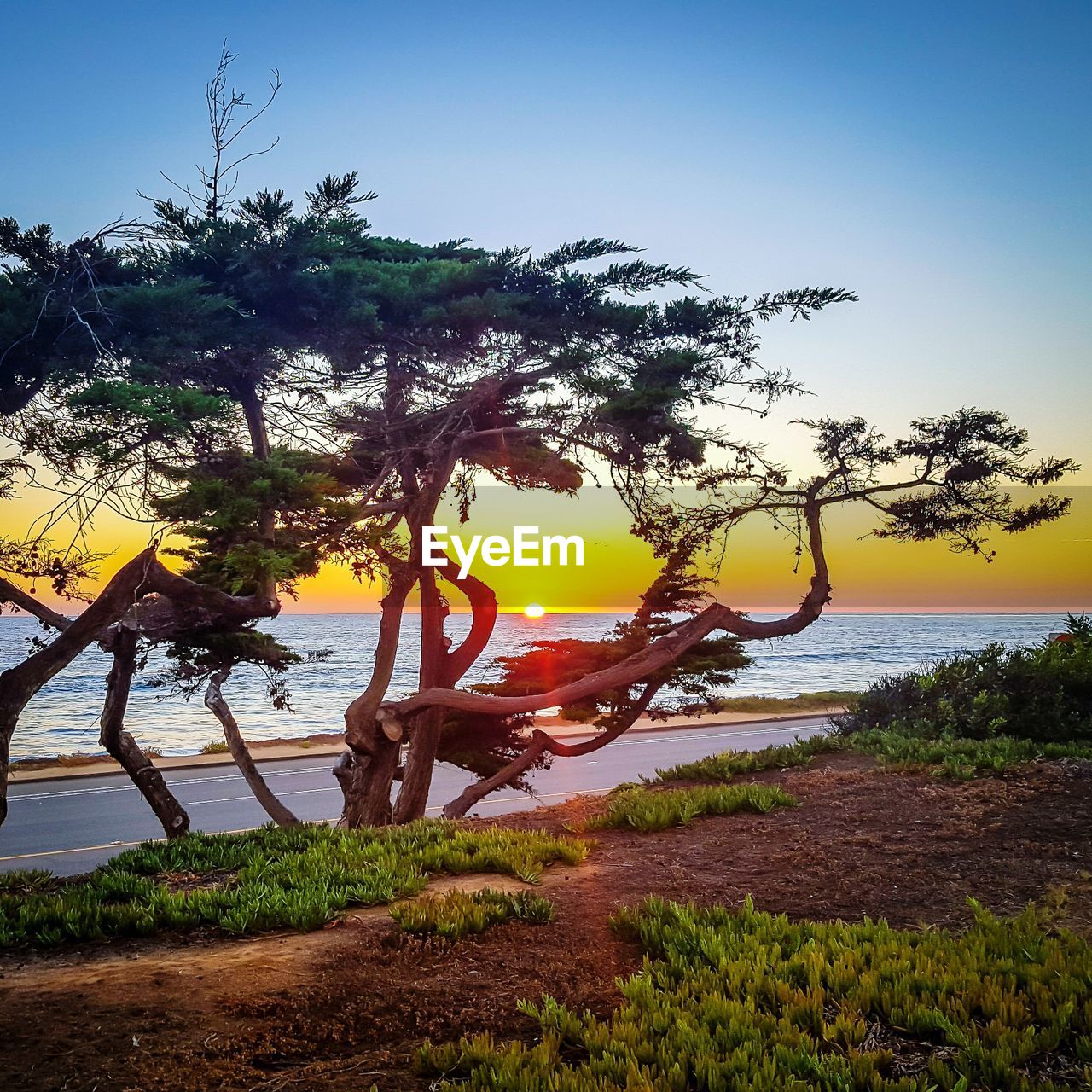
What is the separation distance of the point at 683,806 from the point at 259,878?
14.2 feet

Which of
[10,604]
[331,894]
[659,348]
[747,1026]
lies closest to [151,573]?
[10,604]

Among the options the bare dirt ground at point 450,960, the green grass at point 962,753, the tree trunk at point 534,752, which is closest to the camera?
the bare dirt ground at point 450,960

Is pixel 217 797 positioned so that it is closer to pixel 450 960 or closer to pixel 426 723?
pixel 426 723

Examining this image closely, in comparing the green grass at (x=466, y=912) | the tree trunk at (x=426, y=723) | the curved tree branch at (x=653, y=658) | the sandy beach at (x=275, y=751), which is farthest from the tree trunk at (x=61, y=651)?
the sandy beach at (x=275, y=751)

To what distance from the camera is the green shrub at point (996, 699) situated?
13516 millimetres

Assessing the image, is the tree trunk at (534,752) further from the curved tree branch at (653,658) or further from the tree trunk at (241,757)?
the tree trunk at (241,757)

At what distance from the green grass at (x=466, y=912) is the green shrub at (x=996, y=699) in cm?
862

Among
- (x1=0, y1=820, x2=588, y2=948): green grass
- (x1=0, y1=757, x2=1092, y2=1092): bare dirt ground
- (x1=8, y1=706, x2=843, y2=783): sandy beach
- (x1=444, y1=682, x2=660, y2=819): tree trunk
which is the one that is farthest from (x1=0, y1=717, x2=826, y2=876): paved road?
(x1=0, y1=757, x2=1092, y2=1092): bare dirt ground

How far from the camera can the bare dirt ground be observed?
409 cm

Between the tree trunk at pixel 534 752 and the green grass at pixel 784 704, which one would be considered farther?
the green grass at pixel 784 704

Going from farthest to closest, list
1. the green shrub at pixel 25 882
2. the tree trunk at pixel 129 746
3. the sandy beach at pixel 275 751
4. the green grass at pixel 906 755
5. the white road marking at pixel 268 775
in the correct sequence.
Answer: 1. the sandy beach at pixel 275 751
2. the white road marking at pixel 268 775
3. the tree trunk at pixel 129 746
4. the green grass at pixel 906 755
5. the green shrub at pixel 25 882

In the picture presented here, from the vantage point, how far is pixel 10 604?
10.1m

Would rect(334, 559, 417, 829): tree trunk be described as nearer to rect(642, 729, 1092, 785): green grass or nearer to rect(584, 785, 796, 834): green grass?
rect(642, 729, 1092, 785): green grass

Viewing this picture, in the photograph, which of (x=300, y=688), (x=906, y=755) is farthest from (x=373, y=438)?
(x=300, y=688)
